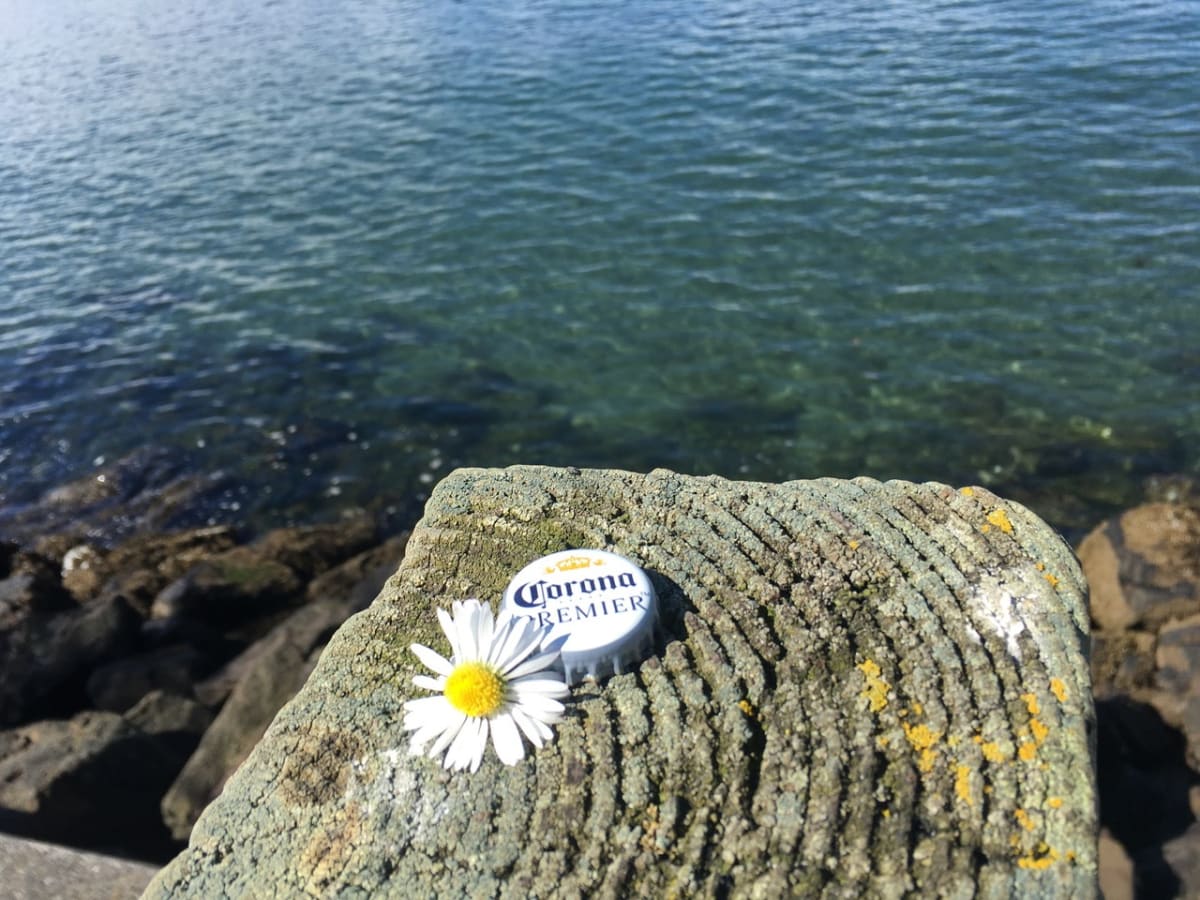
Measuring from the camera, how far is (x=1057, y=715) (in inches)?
140

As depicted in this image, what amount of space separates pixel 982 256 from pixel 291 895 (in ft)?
45.0

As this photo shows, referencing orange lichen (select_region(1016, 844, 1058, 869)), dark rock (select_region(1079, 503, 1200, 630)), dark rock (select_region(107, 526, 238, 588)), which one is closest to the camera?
orange lichen (select_region(1016, 844, 1058, 869))

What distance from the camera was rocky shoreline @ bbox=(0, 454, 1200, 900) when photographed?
253 inches

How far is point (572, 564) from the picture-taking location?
13.6 feet

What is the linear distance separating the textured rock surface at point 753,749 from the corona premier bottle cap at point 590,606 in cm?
10

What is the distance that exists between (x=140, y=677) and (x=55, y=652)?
1.02 metres

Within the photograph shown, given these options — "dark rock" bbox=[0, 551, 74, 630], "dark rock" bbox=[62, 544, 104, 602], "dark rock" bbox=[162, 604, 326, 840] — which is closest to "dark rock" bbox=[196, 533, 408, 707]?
"dark rock" bbox=[162, 604, 326, 840]

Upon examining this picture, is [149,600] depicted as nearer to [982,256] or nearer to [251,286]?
[251,286]

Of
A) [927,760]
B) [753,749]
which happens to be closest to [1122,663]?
[927,760]

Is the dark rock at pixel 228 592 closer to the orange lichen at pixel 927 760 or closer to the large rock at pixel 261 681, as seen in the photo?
the large rock at pixel 261 681

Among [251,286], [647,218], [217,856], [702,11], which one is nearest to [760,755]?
[217,856]

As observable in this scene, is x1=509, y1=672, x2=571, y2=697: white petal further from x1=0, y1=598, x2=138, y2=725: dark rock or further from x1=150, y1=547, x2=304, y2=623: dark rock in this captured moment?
x1=150, y1=547, x2=304, y2=623: dark rock

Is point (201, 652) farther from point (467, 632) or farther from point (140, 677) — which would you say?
point (467, 632)

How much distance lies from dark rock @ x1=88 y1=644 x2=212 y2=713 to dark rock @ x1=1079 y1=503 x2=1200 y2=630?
25.9 ft
